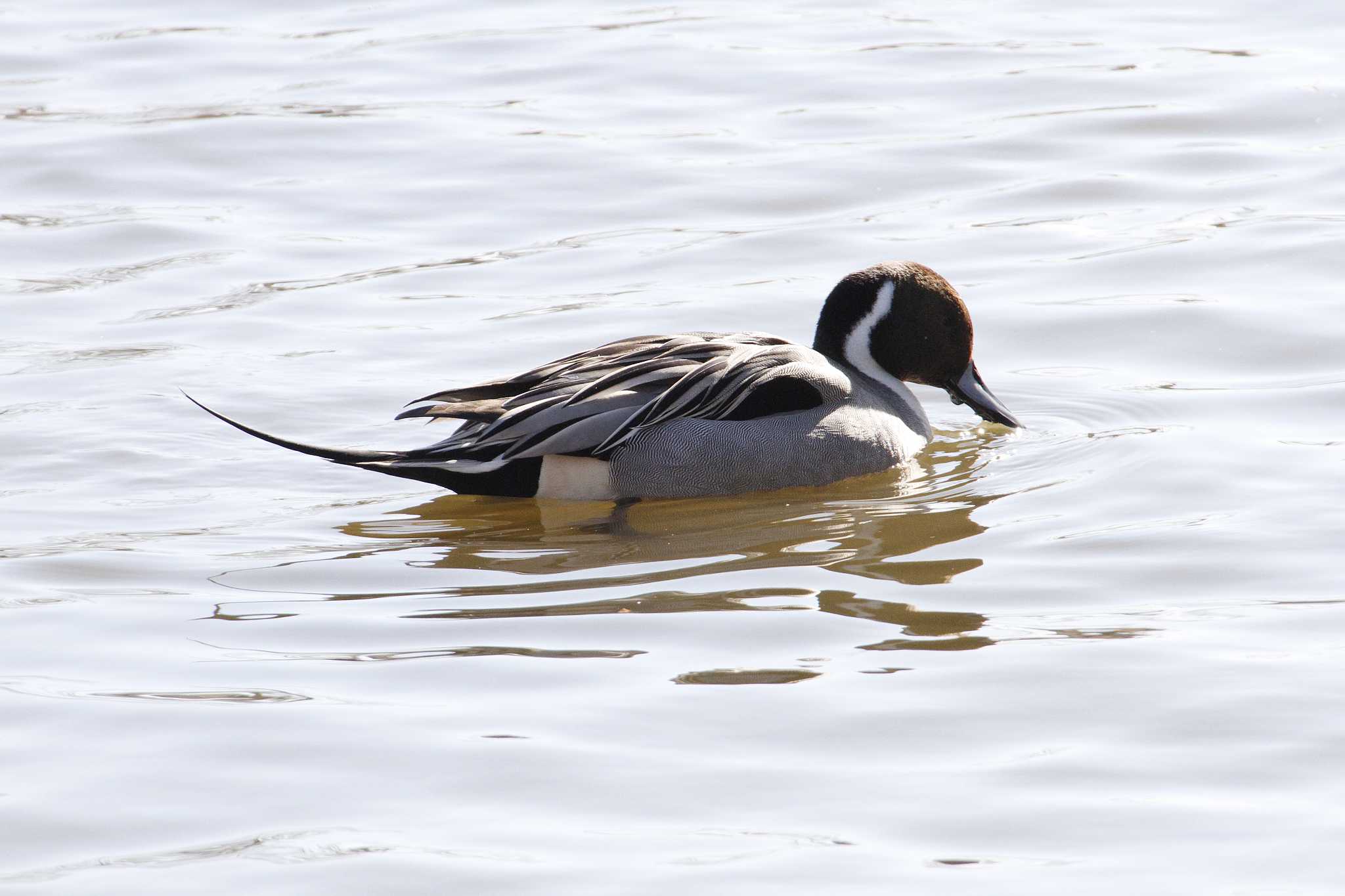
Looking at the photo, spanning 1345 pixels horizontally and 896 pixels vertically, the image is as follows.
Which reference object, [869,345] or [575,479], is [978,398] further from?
[575,479]

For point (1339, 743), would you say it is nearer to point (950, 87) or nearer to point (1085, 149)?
point (1085, 149)

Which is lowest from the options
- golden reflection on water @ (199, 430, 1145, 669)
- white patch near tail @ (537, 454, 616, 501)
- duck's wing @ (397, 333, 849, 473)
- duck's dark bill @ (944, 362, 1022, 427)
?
golden reflection on water @ (199, 430, 1145, 669)

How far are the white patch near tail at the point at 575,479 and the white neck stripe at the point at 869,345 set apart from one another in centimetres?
129

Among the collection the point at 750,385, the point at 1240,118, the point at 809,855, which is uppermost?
the point at 1240,118

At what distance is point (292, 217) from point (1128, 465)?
4947mm

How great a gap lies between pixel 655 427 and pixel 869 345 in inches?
46.5

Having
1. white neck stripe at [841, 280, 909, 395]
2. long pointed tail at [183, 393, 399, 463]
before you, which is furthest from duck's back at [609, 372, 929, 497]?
long pointed tail at [183, 393, 399, 463]

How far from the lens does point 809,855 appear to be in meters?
4.04

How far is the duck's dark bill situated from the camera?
741 centimetres

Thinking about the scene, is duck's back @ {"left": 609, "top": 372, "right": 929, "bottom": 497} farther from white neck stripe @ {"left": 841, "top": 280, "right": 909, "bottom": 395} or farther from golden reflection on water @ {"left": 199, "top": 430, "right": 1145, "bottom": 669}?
white neck stripe @ {"left": 841, "top": 280, "right": 909, "bottom": 395}

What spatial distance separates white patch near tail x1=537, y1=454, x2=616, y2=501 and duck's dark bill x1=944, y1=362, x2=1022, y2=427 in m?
1.58

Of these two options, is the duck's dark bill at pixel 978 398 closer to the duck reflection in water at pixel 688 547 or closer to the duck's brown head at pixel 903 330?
the duck's brown head at pixel 903 330

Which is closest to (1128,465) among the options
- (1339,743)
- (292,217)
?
(1339,743)

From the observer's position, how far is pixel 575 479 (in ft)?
22.1
